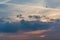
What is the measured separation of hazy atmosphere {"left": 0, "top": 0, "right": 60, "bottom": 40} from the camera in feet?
5.46

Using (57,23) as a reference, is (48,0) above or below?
above

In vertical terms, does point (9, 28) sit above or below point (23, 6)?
below

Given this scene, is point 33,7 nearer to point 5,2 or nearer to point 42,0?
point 42,0

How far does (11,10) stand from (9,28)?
0.22m

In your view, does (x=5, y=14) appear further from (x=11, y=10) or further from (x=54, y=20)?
(x=54, y=20)

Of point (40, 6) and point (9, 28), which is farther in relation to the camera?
point (40, 6)

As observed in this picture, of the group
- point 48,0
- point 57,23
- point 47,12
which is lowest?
point 57,23

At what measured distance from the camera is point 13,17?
69.0 inches

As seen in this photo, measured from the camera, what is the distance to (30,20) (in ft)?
5.67

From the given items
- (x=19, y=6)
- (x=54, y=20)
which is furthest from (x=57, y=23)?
(x=19, y=6)

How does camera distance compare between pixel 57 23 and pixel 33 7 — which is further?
pixel 33 7

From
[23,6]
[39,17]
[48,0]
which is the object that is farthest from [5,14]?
[48,0]

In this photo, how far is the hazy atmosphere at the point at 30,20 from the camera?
1665mm

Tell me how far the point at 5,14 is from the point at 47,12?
418 mm
